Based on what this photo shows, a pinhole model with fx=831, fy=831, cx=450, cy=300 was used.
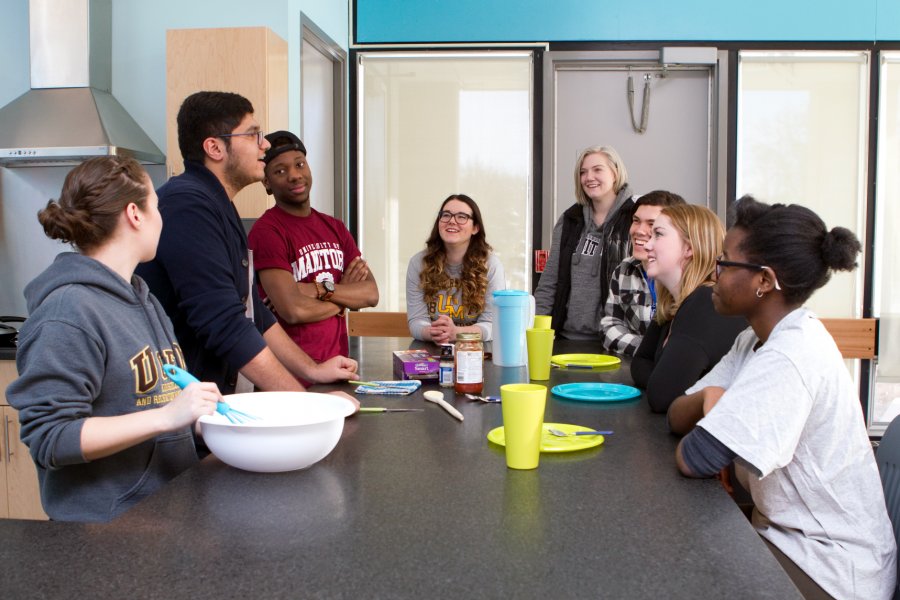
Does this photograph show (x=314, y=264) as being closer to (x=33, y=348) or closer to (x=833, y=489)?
(x=33, y=348)

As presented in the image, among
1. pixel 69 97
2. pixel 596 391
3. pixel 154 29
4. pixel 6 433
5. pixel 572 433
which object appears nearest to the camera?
pixel 572 433

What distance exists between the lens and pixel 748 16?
4.61 m

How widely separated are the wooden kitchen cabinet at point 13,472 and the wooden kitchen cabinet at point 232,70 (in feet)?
3.72

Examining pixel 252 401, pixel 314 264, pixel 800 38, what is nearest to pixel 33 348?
pixel 252 401

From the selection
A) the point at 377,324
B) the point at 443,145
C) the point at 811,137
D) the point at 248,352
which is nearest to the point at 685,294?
the point at 248,352

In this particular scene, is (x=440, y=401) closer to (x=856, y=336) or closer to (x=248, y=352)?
(x=248, y=352)

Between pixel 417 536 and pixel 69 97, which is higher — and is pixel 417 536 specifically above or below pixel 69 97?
below

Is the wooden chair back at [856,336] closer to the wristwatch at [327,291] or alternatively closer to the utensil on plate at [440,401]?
the wristwatch at [327,291]

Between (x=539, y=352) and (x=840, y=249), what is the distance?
850 millimetres

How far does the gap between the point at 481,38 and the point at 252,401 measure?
143 inches

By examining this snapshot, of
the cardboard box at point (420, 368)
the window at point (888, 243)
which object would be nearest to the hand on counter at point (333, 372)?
the cardboard box at point (420, 368)

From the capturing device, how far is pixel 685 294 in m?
2.07

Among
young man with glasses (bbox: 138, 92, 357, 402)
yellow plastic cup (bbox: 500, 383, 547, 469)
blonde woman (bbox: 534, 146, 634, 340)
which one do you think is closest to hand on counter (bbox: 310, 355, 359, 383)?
young man with glasses (bbox: 138, 92, 357, 402)

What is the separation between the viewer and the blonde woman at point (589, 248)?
3.29 meters
